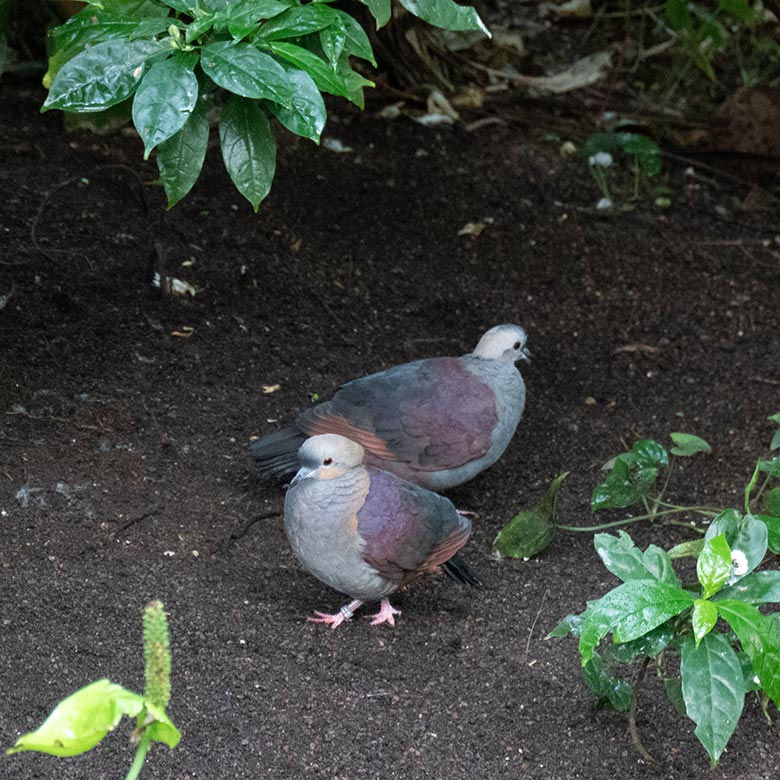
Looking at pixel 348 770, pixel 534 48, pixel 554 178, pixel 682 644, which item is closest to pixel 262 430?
pixel 348 770

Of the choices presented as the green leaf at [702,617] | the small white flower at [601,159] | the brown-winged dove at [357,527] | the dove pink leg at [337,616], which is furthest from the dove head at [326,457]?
the small white flower at [601,159]

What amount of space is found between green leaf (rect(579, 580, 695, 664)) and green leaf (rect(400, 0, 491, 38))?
1338mm

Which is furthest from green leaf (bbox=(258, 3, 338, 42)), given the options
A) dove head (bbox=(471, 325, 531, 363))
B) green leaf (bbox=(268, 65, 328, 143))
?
dove head (bbox=(471, 325, 531, 363))

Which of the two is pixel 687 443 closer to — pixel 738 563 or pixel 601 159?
pixel 738 563

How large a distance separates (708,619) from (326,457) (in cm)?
131

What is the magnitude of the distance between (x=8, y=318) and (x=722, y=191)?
3908 mm

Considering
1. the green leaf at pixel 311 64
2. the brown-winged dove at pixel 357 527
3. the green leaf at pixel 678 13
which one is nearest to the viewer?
the green leaf at pixel 311 64

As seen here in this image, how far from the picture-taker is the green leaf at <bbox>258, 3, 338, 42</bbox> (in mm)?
2547

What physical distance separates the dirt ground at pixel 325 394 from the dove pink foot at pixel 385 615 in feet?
0.22

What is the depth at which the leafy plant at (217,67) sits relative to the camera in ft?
8.01

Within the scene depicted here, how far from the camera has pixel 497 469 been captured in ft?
14.3

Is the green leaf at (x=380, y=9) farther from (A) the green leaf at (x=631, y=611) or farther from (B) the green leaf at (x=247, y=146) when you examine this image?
(A) the green leaf at (x=631, y=611)

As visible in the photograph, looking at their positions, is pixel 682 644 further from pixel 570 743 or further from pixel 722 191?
pixel 722 191

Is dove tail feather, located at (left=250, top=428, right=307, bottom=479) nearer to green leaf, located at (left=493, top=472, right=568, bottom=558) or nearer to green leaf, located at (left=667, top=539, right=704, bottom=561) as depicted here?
green leaf, located at (left=493, top=472, right=568, bottom=558)
